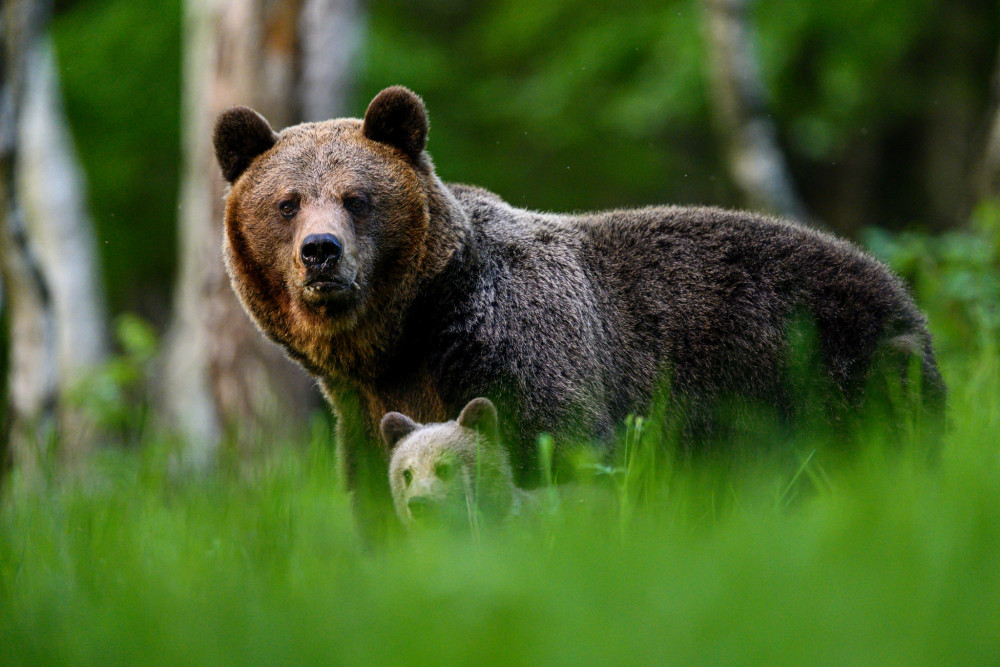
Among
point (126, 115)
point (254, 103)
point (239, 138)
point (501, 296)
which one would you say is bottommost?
point (501, 296)

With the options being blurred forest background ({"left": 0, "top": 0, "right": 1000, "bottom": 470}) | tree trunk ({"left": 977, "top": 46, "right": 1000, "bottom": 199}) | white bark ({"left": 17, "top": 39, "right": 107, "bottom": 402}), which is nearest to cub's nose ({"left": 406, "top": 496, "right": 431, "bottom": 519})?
blurred forest background ({"left": 0, "top": 0, "right": 1000, "bottom": 470})

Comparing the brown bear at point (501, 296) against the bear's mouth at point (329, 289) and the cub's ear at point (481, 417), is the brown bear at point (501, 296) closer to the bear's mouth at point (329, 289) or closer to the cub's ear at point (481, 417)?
the bear's mouth at point (329, 289)

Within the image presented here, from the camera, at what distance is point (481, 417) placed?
4.01 metres

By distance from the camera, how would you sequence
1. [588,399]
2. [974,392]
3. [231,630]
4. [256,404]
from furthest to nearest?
1. [256,404]
2. [974,392]
3. [588,399]
4. [231,630]

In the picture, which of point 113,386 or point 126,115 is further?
point 126,115

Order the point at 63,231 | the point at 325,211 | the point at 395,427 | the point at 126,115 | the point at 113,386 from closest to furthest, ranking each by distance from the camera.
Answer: the point at 395,427
the point at 325,211
the point at 113,386
the point at 63,231
the point at 126,115

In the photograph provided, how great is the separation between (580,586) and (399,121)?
268 centimetres

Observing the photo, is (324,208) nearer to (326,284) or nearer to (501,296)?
(326,284)

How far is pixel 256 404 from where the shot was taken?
7.93 m

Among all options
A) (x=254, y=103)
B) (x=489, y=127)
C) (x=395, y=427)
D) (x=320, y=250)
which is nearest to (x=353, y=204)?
(x=320, y=250)

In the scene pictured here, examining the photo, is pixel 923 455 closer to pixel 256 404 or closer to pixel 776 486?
pixel 776 486

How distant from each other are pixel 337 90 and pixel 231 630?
6.20 meters

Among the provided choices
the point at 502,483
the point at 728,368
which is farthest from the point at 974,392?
the point at 502,483

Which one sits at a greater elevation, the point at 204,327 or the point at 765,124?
the point at 765,124
